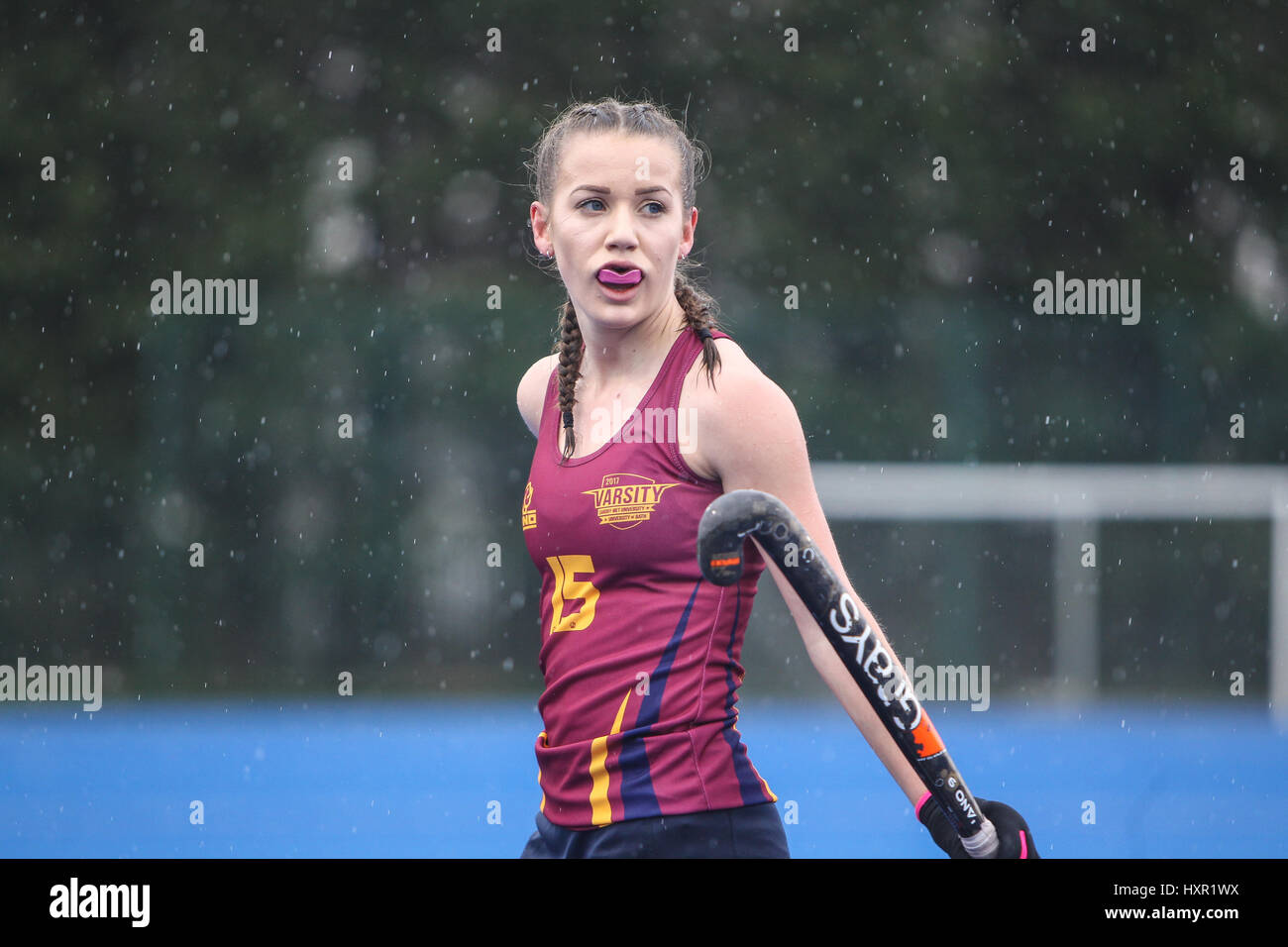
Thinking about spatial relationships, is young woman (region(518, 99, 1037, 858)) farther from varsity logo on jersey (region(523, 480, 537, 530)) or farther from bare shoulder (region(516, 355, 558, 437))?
bare shoulder (region(516, 355, 558, 437))

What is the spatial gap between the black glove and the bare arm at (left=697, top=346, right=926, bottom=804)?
5 cm

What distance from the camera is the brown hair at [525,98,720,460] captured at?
7.69ft

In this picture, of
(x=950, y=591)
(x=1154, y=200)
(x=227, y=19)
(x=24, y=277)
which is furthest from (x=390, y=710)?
(x=1154, y=200)

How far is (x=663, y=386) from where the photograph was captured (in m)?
2.28

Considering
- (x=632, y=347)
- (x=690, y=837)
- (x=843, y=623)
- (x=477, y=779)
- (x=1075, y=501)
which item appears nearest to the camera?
(x=843, y=623)

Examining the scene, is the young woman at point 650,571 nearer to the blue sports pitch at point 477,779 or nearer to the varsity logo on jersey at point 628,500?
the varsity logo on jersey at point 628,500

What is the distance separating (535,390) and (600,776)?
84 centimetres

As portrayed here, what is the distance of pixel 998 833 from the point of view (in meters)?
2.09

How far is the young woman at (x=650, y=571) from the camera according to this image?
215 centimetres

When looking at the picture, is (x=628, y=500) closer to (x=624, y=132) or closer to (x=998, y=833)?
(x=624, y=132)

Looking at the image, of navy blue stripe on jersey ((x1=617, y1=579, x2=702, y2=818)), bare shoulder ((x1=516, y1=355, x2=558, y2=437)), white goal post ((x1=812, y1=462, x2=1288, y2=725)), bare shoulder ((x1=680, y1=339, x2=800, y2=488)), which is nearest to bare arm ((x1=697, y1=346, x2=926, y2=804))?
bare shoulder ((x1=680, y1=339, x2=800, y2=488))

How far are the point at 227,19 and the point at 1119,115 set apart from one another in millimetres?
6675

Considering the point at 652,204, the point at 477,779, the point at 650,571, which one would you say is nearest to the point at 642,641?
the point at 650,571

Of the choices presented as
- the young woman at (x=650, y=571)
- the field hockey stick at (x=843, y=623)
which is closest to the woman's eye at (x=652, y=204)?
the young woman at (x=650, y=571)
